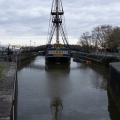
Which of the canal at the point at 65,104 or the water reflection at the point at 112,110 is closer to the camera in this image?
the canal at the point at 65,104

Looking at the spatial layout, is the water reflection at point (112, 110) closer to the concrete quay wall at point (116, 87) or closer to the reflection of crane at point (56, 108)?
the concrete quay wall at point (116, 87)

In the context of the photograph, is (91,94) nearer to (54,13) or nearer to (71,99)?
(71,99)

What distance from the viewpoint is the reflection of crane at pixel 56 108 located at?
A: 35.1ft

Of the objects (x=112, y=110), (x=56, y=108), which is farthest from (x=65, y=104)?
(x=112, y=110)

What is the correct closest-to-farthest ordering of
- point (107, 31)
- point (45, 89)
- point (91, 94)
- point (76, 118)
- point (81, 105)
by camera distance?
point (76, 118)
point (81, 105)
point (91, 94)
point (45, 89)
point (107, 31)

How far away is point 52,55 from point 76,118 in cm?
3378

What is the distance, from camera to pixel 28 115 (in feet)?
35.1

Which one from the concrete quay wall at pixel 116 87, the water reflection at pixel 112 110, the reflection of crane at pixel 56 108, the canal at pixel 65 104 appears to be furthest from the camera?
the concrete quay wall at pixel 116 87

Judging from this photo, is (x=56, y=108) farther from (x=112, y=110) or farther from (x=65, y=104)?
(x=112, y=110)

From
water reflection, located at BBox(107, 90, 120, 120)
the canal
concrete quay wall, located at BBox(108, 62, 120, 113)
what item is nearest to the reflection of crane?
the canal

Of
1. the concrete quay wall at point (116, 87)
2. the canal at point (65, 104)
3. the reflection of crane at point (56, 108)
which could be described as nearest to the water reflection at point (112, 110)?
the canal at point (65, 104)

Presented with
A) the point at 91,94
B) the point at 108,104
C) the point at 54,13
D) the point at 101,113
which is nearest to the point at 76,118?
the point at 101,113

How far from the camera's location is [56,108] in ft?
39.4

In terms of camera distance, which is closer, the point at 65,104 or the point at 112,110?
the point at 112,110
